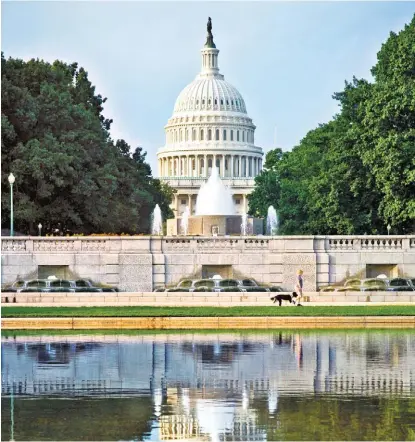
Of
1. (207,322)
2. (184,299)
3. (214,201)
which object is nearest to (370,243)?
(184,299)

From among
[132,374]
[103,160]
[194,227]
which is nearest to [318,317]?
[132,374]

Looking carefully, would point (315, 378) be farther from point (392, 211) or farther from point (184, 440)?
point (392, 211)

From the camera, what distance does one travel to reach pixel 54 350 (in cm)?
3000

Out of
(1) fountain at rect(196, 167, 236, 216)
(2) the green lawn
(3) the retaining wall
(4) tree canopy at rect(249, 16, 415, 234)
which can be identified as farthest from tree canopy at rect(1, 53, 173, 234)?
(2) the green lawn

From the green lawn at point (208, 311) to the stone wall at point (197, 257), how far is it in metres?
11.5

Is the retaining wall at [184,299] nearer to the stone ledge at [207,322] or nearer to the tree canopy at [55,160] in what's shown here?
the stone ledge at [207,322]

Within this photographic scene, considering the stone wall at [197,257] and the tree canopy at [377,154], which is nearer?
the stone wall at [197,257]

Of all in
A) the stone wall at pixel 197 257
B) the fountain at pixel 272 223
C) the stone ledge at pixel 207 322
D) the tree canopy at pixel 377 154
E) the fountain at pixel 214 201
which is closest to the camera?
the stone ledge at pixel 207 322

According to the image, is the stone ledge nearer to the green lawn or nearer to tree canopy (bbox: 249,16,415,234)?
the green lawn

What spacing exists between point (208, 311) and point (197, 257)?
49.8ft

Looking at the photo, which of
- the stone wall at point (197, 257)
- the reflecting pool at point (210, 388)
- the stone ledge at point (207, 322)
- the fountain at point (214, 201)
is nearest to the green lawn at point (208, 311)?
the stone ledge at point (207, 322)

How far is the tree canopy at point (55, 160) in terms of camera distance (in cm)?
→ 6900

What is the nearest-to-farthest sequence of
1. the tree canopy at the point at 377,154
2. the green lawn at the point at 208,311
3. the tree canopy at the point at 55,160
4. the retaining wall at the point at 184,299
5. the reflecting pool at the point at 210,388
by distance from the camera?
the reflecting pool at the point at 210,388 → the green lawn at the point at 208,311 → the retaining wall at the point at 184,299 → the tree canopy at the point at 377,154 → the tree canopy at the point at 55,160

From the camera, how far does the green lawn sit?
3919 centimetres
